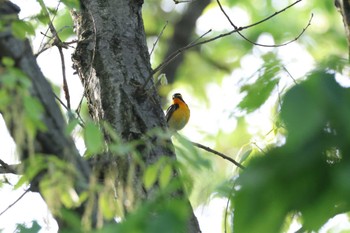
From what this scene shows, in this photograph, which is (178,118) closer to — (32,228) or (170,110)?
(170,110)

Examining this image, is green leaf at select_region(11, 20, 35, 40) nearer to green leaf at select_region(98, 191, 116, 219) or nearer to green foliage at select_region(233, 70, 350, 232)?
green leaf at select_region(98, 191, 116, 219)

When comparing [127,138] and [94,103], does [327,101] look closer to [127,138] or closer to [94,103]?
[127,138]

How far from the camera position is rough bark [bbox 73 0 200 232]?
10.2ft

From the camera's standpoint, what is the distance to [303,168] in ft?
3.74

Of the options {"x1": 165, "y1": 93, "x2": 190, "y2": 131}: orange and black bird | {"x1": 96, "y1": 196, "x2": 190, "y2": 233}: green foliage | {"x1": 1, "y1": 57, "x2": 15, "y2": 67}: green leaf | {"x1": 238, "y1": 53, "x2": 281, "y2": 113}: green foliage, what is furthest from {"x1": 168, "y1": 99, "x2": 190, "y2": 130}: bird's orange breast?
{"x1": 96, "y1": 196, "x2": 190, "y2": 233}: green foliage

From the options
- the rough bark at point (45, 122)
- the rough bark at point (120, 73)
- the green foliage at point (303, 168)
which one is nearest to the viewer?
the green foliage at point (303, 168)

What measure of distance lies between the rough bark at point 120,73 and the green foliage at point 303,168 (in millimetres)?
1775

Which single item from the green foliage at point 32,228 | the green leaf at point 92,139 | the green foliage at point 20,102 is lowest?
the green foliage at point 32,228

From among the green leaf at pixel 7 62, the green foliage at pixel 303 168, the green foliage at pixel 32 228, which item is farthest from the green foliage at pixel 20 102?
the green foliage at pixel 303 168

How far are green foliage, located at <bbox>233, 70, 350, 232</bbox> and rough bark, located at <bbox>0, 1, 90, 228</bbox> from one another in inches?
33.5

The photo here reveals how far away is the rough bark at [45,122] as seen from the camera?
6.61ft

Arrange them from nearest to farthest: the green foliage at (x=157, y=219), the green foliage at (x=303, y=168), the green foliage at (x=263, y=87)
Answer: the green foliage at (x=303, y=168)
the green foliage at (x=157, y=219)
the green foliage at (x=263, y=87)

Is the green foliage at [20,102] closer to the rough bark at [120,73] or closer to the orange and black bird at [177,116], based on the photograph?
the rough bark at [120,73]

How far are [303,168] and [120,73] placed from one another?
7.20ft
